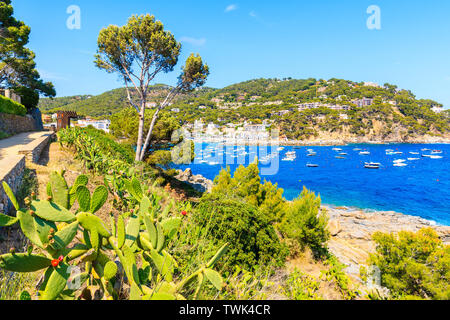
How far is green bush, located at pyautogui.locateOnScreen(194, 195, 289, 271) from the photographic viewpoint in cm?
507

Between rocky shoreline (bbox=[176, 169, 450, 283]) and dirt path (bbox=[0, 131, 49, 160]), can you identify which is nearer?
dirt path (bbox=[0, 131, 49, 160])

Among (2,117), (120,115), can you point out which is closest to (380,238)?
(120,115)

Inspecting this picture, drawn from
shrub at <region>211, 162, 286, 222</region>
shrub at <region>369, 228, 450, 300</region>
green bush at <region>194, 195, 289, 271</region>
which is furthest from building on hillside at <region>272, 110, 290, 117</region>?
green bush at <region>194, 195, 289, 271</region>

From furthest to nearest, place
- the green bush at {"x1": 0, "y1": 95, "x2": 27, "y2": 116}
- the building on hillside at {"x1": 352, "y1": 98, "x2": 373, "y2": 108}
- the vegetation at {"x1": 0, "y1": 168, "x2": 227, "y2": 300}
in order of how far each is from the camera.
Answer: the building on hillside at {"x1": 352, "y1": 98, "x2": 373, "y2": 108} → the green bush at {"x1": 0, "y1": 95, "x2": 27, "y2": 116} → the vegetation at {"x1": 0, "y1": 168, "x2": 227, "y2": 300}

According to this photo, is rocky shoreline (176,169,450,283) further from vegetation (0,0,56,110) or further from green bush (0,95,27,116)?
vegetation (0,0,56,110)

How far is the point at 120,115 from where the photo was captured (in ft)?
53.5

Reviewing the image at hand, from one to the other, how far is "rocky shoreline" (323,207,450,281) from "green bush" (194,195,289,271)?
14.4 feet

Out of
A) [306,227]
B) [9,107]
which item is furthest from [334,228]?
[9,107]

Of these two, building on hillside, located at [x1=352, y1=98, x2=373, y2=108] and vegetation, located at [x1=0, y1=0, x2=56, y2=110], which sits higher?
building on hillside, located at [x1=352, y1=98, x2=373, y2=108]

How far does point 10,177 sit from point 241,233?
488 centimetres

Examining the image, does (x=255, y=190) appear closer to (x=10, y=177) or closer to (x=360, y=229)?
(x=10, y=177)

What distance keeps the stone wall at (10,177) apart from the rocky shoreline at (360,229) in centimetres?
990

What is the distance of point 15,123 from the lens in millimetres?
13805
